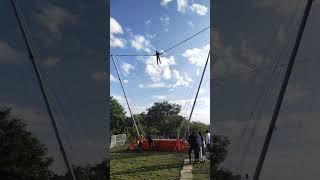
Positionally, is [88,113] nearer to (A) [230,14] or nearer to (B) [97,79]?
(B) [97,79]

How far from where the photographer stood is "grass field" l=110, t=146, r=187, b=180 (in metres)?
11.3

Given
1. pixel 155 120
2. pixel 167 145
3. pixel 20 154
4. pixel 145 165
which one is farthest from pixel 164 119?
pixel 20 154

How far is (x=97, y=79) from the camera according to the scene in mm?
9148

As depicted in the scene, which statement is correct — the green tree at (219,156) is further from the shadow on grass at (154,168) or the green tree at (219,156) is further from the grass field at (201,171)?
the shadow on grass at (154,168)

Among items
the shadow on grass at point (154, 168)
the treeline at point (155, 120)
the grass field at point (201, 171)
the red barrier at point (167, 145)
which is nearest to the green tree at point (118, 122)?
the treeline at point (155, 120)

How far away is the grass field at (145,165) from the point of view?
11.3m

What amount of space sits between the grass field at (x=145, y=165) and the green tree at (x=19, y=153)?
2.99 m

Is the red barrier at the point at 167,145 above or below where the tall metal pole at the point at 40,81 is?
below

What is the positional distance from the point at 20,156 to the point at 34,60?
163cm

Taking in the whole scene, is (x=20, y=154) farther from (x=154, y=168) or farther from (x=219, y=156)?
(x=154, y=168)

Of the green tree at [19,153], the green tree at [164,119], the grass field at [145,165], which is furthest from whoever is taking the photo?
the green tree at [164,119]

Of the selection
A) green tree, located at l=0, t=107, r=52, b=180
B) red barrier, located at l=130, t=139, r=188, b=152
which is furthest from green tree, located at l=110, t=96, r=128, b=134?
green tree, located at l=0, t=107, r=52, b=180

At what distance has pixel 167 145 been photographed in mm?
17125

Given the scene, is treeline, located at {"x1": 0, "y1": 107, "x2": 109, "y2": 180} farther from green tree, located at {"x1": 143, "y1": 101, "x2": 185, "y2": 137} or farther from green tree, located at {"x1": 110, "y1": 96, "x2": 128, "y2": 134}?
green tree, located at {"x1": 143, "y1": 101, "x2": 185, "y2": 137}
